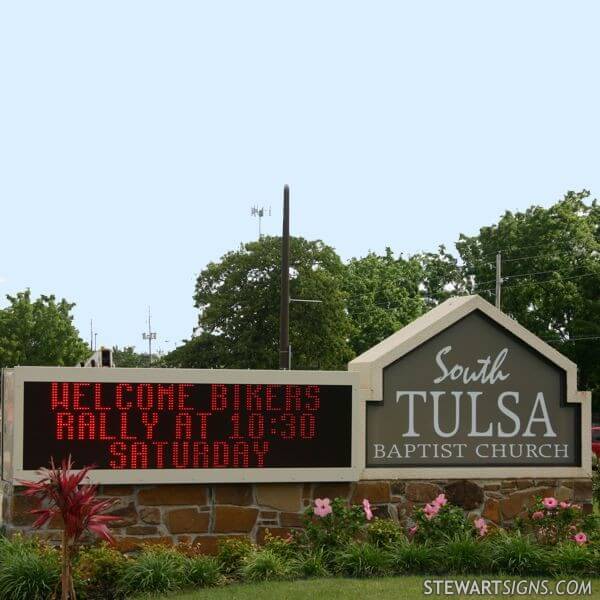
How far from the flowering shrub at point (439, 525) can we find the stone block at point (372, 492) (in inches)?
26.3

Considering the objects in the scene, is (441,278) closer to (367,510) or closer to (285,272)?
(285,272)

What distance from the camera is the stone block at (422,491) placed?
1358 centimetres

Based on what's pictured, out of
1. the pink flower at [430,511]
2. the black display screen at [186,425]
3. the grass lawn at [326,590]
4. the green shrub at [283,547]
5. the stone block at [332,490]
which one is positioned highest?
the black display screen at [186,425]

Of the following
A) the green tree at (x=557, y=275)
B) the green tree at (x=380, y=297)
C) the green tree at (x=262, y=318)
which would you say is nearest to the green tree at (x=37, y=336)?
the green tree at (x=262, y=318)

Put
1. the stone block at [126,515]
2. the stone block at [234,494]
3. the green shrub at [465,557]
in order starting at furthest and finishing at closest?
1. the stone block at [234,494]
2. the stone block at [126,515]
3. the green shrub at [465,557]

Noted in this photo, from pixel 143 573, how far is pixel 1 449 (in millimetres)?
3037

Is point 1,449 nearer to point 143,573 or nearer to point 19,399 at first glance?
point 19,399

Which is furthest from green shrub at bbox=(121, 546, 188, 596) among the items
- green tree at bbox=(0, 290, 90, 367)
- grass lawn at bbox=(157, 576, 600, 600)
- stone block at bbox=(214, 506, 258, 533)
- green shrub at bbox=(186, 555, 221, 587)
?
green tree at bbox=(0, 290, 90, 367)

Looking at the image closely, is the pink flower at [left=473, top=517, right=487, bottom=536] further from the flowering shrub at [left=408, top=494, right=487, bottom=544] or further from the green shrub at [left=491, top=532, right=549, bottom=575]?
the green shrub at [left=491, top=532, right=549, bottom=575]

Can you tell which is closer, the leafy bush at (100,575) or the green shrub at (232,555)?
the leafy bush at (100,575)

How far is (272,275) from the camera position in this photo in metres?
58.3

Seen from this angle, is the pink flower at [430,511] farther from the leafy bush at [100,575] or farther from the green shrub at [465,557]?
the leafy bush at [100,575]

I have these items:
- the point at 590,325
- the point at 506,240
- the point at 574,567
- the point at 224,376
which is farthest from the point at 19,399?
the point at 506,240

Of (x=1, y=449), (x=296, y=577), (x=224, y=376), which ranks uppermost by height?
(x=224, y=376)
